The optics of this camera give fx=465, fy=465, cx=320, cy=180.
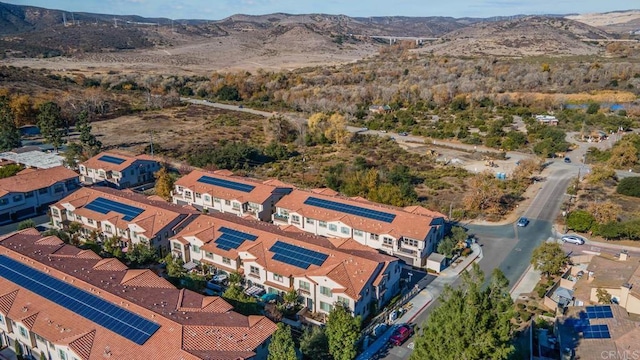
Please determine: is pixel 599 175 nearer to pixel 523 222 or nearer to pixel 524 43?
pixel 523 222

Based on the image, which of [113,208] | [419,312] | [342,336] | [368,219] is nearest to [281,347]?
[342,336]

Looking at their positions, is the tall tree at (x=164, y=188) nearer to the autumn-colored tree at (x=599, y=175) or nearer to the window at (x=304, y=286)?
the window at (x=304, y=286)

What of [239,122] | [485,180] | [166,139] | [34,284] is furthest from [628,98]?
[34,284]

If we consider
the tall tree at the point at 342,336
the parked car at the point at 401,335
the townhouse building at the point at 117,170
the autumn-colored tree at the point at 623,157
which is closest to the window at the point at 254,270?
the tall tree at the point at 342,336

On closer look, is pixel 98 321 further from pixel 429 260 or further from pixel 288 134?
pixel 288 134

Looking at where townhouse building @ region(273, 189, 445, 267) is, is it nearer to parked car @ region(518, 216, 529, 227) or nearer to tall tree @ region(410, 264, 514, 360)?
parked car @ region(518, 216, 529, 227)
